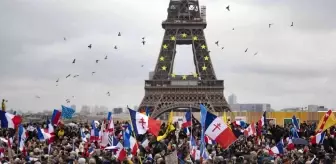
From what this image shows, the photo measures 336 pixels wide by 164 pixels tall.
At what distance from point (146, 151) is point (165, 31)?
54856mm

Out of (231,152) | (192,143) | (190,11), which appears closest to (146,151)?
(192,143)

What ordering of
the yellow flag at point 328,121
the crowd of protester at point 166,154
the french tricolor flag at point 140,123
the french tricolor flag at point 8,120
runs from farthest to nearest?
the yellow flag at point 328,121
the french tricolor flag at point 140,123
the french tricolor flag at point 8,120
the crowd of protester at point 166,154

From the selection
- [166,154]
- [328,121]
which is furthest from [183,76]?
[166,154]

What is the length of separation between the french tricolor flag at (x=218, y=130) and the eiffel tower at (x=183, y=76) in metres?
53.4

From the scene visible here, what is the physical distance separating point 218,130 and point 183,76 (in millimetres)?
57199

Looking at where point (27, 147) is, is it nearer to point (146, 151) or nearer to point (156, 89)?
point (146, 151)

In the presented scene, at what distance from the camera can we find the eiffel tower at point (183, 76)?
71312mm

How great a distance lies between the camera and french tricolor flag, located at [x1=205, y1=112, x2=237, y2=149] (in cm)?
1602

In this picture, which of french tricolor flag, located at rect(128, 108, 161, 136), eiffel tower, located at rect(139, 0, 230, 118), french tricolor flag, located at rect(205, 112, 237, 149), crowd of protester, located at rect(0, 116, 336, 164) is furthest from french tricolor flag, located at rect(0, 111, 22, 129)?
eiffel tower, located at rect(139, 0, 230, 118)

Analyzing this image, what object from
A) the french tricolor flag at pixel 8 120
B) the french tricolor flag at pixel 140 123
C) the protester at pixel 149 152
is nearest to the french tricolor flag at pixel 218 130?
the protester at pixel 149 152

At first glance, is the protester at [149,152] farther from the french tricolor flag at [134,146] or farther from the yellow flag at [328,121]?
the yellow flag at [328,121]

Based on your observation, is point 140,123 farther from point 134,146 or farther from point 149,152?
point 149,152

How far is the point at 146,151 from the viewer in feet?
66.7

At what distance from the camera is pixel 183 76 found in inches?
2881
